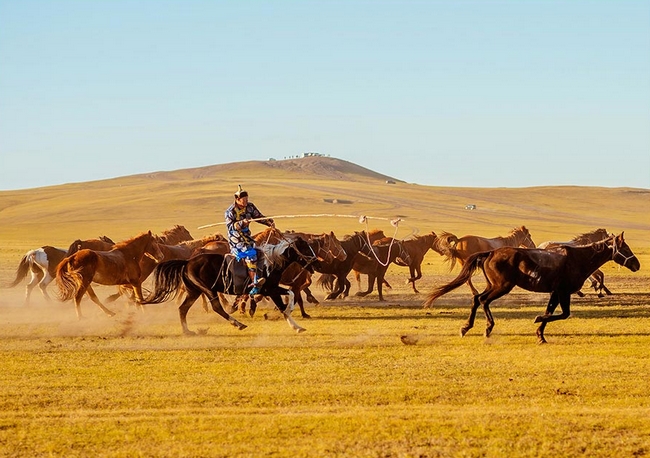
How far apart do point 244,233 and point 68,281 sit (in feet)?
14.6

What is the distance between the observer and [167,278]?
1661cm

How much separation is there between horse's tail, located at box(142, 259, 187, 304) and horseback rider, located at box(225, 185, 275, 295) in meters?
1.10

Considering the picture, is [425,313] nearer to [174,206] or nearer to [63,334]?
[63,334]

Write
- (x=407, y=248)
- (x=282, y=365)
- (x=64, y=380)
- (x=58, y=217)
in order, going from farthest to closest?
(x=58, y=217), (x=407, y=248), (x=282, y=365), (x=64, y=380)

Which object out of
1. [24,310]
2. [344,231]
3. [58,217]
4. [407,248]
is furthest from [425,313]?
[58,217]

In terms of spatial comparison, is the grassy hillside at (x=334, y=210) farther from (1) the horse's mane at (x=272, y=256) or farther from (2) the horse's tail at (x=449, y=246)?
(1) the horse's mane at (x=272, y=256)

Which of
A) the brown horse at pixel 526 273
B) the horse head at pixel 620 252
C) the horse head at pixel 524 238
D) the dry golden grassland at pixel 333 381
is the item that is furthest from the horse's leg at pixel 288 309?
the horse head at pixel 524 238

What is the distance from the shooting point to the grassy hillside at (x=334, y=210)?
7019 cm

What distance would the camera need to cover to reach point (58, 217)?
294 ft

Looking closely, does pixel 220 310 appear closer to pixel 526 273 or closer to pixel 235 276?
pixel 235 276

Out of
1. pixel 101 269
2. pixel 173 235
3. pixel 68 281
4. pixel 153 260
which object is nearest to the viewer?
pixel 68 281

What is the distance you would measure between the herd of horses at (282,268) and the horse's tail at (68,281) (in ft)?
0.07

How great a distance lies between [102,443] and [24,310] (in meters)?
14.1

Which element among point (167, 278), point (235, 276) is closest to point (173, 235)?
point (167, 278)
